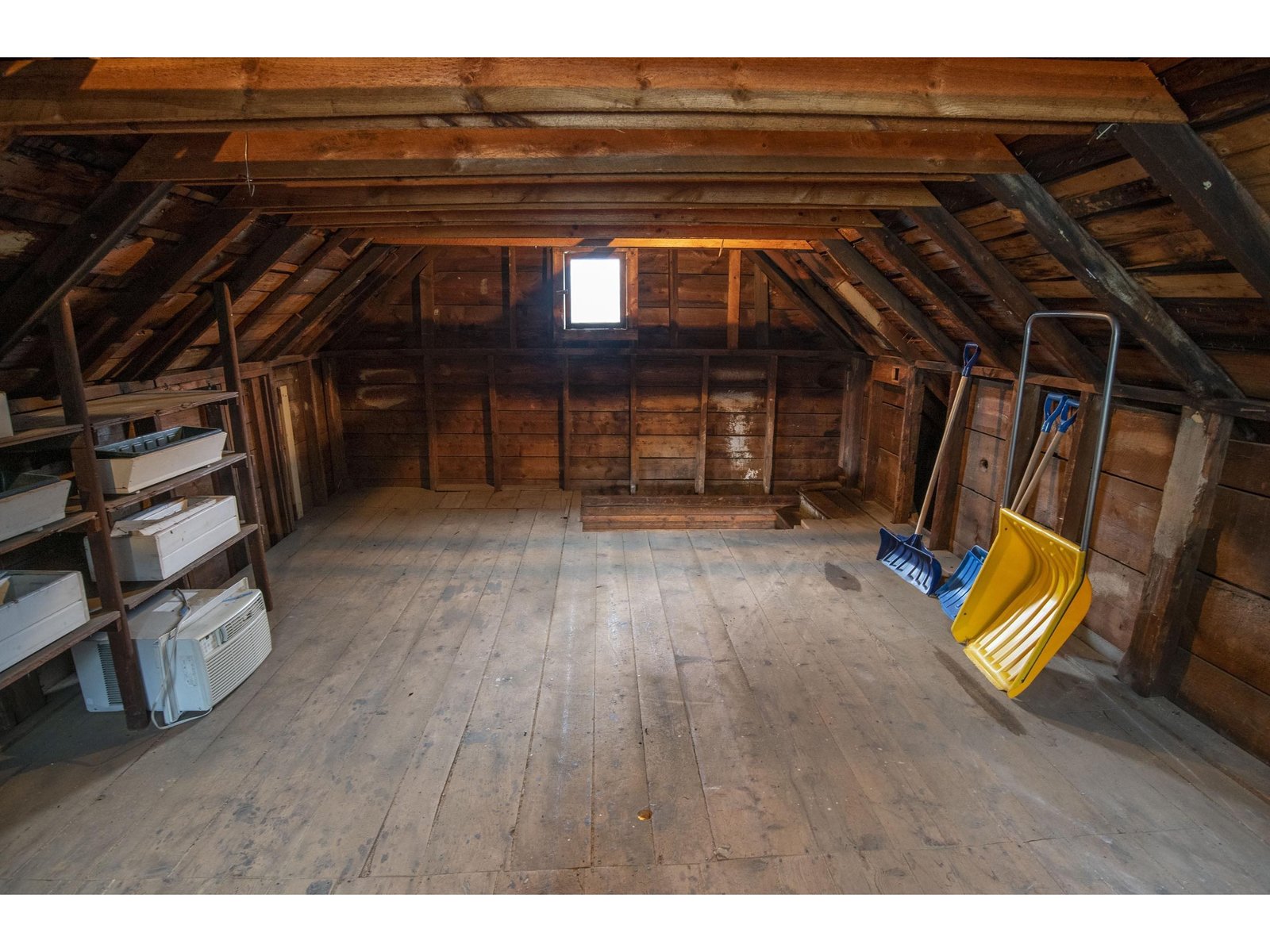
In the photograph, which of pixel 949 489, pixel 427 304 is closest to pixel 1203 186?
pixel 949 489

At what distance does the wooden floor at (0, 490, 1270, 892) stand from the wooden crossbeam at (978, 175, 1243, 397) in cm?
144

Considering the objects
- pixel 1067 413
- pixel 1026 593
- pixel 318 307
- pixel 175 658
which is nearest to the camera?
pixel 175 658

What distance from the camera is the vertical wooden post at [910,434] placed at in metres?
4.81

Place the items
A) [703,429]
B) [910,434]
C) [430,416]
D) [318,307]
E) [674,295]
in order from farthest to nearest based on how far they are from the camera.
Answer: [703,429] → [430,416] → [674,295] → [910,434] → [318,307]

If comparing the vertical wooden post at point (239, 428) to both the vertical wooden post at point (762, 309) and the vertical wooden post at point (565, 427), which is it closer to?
the vertical wooden post at point (565, 427)

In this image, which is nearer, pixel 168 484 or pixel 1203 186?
pixel 1203 186

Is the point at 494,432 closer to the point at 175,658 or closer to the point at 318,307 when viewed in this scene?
the point at 318,307

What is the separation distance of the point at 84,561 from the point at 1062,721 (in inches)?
171

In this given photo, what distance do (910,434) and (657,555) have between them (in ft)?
7.18

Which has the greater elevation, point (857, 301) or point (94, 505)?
point (857, 301)

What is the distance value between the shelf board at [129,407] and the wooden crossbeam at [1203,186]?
11.9ft

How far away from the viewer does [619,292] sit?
586 cm

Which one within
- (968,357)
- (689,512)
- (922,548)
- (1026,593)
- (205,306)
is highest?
(205,306)

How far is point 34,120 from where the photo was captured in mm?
1614
